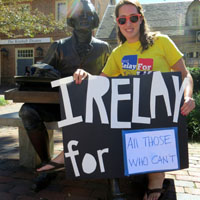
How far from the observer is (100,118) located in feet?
5.58

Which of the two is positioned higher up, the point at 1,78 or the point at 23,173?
the point at 1,78

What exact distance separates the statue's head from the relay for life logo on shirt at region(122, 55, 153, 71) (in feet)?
2.08

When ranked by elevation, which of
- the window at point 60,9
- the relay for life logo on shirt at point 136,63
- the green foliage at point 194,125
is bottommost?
the green foliage at point 194,125

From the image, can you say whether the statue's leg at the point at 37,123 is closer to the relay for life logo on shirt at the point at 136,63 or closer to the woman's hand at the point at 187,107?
the relay for life logo on shirt at the point at 136,63

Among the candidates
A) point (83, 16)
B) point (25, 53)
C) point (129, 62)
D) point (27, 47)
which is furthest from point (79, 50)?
point (25, 53)

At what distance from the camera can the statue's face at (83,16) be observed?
235 cm

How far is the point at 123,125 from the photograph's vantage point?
1.68 metres

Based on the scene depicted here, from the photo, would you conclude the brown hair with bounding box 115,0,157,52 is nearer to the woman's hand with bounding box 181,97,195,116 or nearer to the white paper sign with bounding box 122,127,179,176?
the woman's hand with bounding box 181,97,195,116

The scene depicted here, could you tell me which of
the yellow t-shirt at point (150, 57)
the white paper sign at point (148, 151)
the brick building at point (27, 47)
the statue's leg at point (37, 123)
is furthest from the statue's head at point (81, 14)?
the brick building at point (27, 47)

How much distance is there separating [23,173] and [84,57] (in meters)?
1.41

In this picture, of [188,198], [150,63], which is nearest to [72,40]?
[150,63]

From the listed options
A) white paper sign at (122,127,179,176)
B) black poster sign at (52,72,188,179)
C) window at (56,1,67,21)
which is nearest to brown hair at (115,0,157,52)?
black poster sign at (52,72,188,179)

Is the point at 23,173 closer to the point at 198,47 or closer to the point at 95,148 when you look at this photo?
the point at 95,148

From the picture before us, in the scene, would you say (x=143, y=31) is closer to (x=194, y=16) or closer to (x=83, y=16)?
(x=83, y=16)
